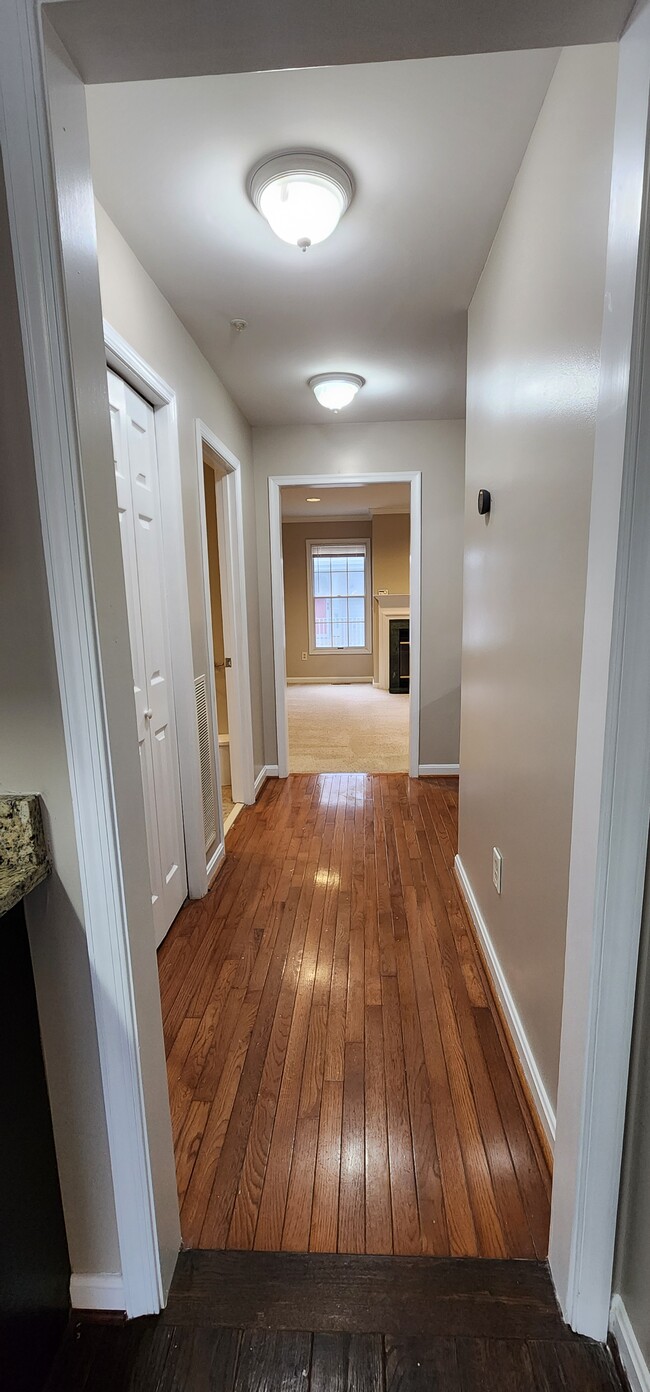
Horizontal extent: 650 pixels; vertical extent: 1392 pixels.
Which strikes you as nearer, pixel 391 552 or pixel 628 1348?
pixel 628 1348

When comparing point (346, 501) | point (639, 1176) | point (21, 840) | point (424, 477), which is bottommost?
point (639, 1176)

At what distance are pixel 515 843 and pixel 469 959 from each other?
67 cm

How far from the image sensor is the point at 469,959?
2098mm

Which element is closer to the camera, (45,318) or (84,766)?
(45,318)

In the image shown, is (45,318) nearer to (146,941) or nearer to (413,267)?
(146,941)

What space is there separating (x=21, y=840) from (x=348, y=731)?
490cm

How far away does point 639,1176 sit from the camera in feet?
3.03

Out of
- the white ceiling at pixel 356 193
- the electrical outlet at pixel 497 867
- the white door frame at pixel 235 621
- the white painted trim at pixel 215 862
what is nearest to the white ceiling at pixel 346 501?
the white door frame at pixel 235 621

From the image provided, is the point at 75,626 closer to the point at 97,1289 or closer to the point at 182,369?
the point at 97,1289

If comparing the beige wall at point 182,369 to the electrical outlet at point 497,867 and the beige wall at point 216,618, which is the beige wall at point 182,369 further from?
the electrical outlet at point 497,867

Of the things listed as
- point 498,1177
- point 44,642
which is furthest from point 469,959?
point 44,642

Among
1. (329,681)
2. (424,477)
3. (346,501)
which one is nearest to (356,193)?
(424,477)

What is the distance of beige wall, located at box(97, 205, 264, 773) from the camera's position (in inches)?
68.9

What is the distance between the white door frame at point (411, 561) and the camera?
12.9 ft
